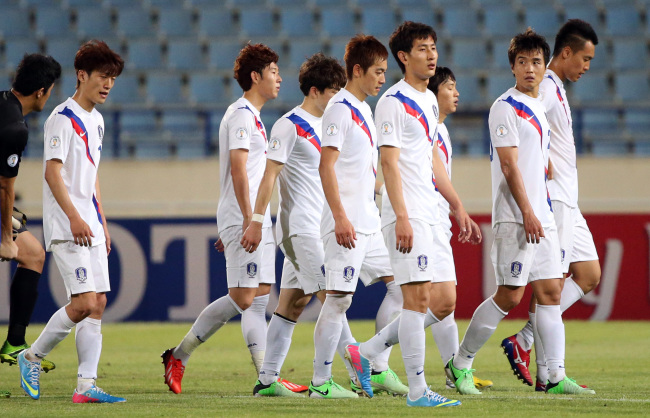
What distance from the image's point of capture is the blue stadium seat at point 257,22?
640 inches

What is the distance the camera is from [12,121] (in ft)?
17.6

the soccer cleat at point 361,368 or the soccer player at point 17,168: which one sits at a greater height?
the soccer player at point 17,168

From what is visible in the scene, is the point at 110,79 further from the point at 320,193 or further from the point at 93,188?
the point at 320,193

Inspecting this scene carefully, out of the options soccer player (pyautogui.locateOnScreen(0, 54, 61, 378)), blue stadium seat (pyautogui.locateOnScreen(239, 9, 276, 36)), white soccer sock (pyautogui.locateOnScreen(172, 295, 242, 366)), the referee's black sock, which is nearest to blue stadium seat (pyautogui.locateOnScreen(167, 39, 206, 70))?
blue stadium seat (pyautogui.locateOnScreen(239, 9, 276, 36))

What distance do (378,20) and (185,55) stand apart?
3198 millimetres

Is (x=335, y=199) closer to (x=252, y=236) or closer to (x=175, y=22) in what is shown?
(x=252, y=236)

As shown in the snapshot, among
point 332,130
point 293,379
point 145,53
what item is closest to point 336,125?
point 332,130

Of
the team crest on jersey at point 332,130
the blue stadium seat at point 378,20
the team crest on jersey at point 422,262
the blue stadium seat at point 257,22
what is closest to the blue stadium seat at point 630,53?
the blue stadium seat at point 378,20

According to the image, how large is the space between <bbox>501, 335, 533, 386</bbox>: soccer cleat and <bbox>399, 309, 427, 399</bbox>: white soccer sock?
147 centimetres

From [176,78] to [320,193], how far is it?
32.7ft

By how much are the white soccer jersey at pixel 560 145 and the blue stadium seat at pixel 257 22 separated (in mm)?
10499

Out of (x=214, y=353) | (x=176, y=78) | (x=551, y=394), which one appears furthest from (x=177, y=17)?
(x=551, y=394)

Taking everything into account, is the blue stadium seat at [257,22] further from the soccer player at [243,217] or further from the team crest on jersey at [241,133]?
the team crest on jersey at [241,133]

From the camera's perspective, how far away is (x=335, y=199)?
5340 millimetres
